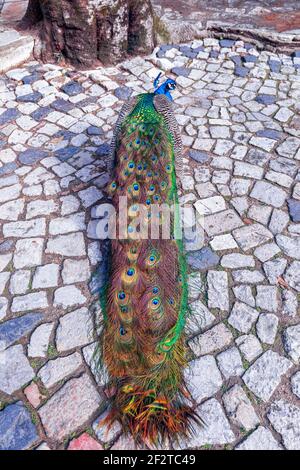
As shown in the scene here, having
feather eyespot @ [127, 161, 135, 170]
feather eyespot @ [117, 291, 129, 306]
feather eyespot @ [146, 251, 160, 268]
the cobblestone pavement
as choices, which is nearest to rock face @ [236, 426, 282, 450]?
the cobblestone pavement

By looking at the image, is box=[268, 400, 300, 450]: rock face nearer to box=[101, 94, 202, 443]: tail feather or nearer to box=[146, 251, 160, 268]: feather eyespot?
box=[101, 94, 202, 443]: tail feather

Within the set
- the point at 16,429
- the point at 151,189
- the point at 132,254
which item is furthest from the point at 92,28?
the point at 16,429

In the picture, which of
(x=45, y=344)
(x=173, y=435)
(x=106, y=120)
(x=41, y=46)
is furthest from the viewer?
(x=41, y=46)

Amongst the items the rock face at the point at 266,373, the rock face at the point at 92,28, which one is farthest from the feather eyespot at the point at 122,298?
the rock face at the point at 92,28

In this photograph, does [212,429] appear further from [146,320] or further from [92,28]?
[92,28]

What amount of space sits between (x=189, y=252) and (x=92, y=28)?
3.93m

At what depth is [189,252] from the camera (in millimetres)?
3363

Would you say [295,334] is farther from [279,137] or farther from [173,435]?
[279,137]

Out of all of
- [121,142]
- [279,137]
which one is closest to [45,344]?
[121,142]

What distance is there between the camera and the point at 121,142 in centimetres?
334

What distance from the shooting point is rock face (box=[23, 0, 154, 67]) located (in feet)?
18.3

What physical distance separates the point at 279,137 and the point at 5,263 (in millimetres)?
3188

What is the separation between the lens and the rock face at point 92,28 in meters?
5.59

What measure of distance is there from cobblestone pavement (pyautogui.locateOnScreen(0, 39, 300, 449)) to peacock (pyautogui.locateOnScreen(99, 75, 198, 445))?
0.20 metres
